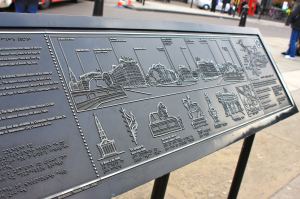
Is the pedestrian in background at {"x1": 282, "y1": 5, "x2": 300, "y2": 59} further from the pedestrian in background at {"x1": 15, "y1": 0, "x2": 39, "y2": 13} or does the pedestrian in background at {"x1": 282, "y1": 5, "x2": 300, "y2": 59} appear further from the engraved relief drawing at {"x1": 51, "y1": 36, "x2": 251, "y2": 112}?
the engraved relief drawing at {"x1": 51, "y1": 36, "x2": 251, "y2": 112}

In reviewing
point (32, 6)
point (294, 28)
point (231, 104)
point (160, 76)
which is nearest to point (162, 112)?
point (160, 76)

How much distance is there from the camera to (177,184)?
13.7ft

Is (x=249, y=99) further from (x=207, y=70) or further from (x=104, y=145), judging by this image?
(x=104, y=145)

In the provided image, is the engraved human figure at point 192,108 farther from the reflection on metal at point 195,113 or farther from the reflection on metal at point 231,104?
the reflection on metal at point 231,104

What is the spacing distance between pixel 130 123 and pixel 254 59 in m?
1.91

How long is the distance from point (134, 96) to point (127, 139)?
0.27 metres

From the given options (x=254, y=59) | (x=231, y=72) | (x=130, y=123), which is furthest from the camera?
(x=254, y=59)

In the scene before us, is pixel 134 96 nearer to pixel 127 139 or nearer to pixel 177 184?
pixel 127 139

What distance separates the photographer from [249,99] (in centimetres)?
326

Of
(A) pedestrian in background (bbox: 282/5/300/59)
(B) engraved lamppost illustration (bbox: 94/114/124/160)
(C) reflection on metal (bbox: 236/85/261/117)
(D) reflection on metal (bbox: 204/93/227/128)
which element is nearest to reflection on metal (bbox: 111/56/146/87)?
(B) engraved lamppost illustration (bbox: 94/114/124/160)

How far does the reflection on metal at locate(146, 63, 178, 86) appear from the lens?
2385 millimetres

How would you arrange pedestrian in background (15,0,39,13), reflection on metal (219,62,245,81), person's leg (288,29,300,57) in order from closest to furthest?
reflection on metal (219,62,245,81), pedestrian in background (15,0,39,13), person's leg (288,29,300,57)

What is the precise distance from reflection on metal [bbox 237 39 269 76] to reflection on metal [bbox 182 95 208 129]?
1035mm

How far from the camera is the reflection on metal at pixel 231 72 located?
123 inches
